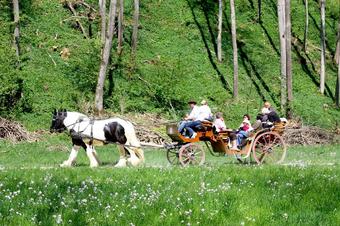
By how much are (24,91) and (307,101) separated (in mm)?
21122

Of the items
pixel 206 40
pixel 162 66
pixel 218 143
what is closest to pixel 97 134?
pixel 218 143

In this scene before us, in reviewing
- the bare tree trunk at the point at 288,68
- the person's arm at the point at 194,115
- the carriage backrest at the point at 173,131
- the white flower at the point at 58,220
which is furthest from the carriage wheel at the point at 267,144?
the bare tree trunk at the point at 288,68

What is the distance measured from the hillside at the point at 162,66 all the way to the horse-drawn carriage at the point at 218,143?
1349cm

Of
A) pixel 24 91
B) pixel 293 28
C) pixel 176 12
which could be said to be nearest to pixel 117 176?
pixel 24 91

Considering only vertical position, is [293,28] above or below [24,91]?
above

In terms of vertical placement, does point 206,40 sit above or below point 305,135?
above

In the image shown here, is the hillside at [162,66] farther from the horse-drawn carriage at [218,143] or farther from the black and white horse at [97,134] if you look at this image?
the horse-drawn carriage at [218,143]

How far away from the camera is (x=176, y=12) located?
4691 cm

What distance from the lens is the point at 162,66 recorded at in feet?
118

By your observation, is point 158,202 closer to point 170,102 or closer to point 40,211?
point 40,211

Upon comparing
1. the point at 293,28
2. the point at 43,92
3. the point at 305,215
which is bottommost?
the point at 305,215

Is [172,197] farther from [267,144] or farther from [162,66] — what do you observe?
[162,66]

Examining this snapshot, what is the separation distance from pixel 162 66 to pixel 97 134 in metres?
19.9

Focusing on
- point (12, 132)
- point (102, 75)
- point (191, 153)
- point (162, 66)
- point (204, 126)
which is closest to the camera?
point (204, 126)
